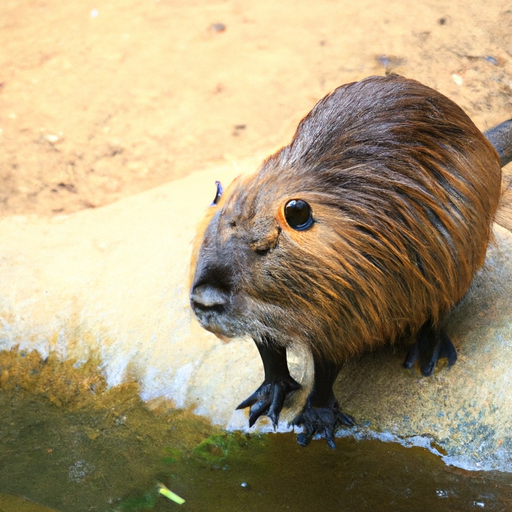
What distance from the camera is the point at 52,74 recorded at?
6.35m

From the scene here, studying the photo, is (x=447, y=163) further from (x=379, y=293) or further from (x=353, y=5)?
(x=353, y=5)

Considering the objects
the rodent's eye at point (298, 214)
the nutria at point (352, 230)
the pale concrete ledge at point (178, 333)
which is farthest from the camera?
the pale concrete ledge at point (178, 333)

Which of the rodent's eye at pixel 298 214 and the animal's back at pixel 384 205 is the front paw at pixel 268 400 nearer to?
the animal's back at pixel 384 205

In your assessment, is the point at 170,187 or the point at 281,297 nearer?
the point at 281,297

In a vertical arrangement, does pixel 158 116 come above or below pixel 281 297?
below

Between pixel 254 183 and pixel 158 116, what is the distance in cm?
345

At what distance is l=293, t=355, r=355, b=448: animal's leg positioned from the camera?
3.04m

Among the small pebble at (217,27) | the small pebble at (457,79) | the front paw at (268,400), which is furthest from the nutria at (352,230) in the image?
the small pebble at (217,27)

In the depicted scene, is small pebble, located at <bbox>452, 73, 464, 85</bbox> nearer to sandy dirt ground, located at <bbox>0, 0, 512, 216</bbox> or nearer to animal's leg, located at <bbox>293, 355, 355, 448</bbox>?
sandy dirt ground, located at <bbox>0, 0, 512, 216</bbox>

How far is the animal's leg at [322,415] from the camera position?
3.04 m

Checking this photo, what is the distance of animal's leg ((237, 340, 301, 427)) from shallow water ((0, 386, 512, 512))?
4.2 inches

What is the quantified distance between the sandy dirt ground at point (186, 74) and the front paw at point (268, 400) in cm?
232

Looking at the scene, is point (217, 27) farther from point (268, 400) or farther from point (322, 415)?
point (322, 415)

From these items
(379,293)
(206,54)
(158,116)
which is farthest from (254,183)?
(206,54)
